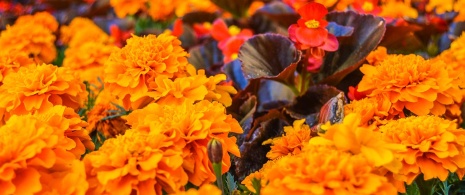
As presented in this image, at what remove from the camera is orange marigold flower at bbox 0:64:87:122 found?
1.68 metres

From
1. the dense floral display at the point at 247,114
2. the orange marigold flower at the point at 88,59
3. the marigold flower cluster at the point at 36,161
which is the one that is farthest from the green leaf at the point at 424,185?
the orange marigold flower at the point at 88,59

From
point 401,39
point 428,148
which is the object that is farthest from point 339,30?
point 428,148

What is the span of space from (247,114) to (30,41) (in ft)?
3.01

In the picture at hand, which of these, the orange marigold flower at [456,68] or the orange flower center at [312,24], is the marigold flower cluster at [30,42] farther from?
the orange marigold flower at [456,68]

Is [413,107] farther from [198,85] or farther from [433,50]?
[433,50]

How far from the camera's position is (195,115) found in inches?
54.1

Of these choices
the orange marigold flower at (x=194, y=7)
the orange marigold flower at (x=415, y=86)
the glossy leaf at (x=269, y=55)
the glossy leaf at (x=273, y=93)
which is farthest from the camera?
the orange marigold flower at (x=194, y=7)

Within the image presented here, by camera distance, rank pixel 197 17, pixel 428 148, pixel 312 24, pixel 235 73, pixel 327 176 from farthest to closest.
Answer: pixel 197 17
pixel 235 73
pixel 312 24
pixel 428 148
pixel 327 176

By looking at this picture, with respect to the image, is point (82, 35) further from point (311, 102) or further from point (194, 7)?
point (311, 102)

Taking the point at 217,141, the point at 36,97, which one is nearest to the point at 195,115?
the point at 217,141

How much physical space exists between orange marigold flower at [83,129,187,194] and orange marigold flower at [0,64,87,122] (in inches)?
17.9

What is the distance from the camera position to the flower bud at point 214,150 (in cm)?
124

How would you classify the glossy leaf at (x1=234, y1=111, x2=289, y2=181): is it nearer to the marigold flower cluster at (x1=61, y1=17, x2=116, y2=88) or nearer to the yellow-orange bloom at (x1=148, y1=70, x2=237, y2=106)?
the yellow-orange bloom at (x1=148, y1=70, x2=237, y2=106)

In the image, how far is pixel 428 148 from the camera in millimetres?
1357
